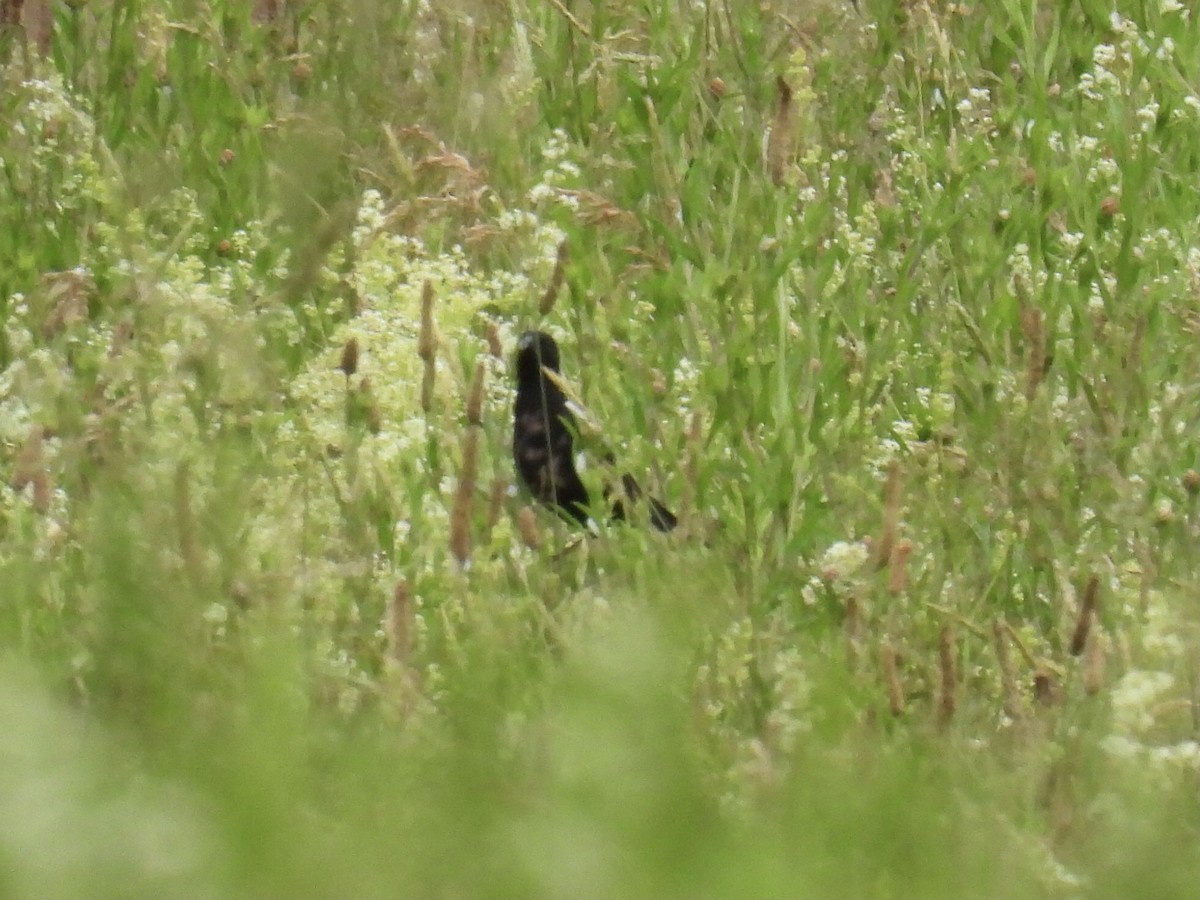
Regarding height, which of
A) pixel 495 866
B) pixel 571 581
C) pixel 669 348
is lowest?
pixel 571 581

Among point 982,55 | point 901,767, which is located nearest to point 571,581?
point 901,767

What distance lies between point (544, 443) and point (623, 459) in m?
0.94

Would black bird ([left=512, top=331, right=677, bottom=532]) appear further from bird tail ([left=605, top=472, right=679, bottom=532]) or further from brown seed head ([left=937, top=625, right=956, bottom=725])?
brown seed head ([left=937, top=625, right=956, bottom=725])

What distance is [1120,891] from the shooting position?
1.45 meters

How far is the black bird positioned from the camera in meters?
3.57

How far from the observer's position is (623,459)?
2.97m

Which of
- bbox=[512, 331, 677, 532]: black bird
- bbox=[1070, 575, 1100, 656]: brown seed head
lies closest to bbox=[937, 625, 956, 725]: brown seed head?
bbox=[1070, 575, 1100, 656]: brown seed head

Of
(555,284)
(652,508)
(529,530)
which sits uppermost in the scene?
(555,284)

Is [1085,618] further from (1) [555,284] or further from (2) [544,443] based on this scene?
(2) [544,443]

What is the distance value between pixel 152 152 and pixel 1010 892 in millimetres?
3428

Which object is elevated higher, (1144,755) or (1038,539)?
(1144,755)

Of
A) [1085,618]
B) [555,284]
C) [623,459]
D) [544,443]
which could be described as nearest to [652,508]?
[623,459]

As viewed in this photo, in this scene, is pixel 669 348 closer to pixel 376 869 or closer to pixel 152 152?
pixel 152 152

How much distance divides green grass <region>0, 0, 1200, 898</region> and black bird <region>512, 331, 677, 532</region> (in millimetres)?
88
